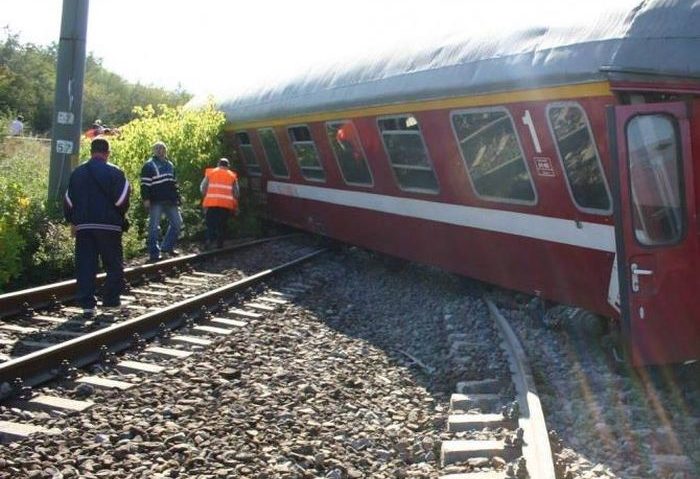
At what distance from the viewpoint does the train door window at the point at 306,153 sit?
13.6m

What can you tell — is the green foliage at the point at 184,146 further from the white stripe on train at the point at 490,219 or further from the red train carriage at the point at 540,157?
the white stripe on train at the point at 490,219

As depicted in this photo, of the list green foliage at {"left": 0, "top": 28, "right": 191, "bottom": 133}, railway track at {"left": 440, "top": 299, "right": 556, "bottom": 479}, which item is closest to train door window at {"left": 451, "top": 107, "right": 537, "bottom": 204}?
railway track at {"left": 440, "top": 299, "right": 556, "bottom": 479}

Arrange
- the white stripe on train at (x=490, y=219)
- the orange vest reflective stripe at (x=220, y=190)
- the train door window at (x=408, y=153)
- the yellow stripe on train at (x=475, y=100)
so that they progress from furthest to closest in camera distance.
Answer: the orange vest reflective stripe at (x=220, y=190) → the train door window at (x=408, y=153) → the white stripe on train at (x=490, y=219) → the yellow stripe on train at (x=475, y=100)

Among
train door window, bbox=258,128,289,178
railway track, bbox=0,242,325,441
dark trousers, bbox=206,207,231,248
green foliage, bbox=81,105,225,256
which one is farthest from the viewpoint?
green foliage, bbox=81,105,225,256

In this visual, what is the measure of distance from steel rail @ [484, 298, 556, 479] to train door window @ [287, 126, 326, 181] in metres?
6.60

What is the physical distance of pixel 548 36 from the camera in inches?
297

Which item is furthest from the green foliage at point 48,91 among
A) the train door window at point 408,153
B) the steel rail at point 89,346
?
the steel rail at point 89,346

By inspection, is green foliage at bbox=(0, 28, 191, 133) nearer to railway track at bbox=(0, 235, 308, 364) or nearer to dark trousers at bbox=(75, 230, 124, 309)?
railway track at bbox=(0, 235, 308, 364)

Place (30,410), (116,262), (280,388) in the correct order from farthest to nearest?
(116,262) < (280,388) < (30,410)

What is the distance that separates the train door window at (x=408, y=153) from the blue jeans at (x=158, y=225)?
4030 millimetres

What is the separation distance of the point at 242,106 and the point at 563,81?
1048 centimetres

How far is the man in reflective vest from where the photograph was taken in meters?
14.9

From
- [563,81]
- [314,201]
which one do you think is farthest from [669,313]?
[314,201]

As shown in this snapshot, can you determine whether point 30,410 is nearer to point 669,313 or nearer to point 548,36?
Answer: point 669,313
